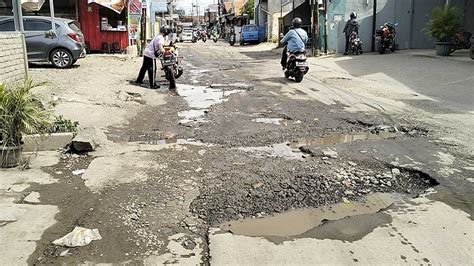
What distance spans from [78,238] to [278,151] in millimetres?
3128

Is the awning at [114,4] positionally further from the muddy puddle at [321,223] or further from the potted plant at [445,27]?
the muddy puddle at [321,223]

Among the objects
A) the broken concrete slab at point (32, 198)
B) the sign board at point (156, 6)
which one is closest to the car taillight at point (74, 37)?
the broken concrete slab at point (32, 198)

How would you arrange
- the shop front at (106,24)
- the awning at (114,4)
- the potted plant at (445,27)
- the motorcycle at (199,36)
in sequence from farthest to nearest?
the motorcycle at (199,36)
the shop front at (106,24)
the awning at (114,4)
the potted plant at (445,27)

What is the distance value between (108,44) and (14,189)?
59.0 ft

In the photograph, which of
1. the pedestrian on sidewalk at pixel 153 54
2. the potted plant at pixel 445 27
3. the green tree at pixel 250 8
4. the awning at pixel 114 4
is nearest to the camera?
the pedestrian on sidewalk at pixel 153 54

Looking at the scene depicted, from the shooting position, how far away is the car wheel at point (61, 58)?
14.7 meters

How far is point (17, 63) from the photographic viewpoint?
8664 millimetres

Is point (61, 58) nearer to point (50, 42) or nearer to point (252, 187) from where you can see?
point (50, 42)

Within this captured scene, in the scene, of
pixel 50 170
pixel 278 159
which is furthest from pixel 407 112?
pixel 50 170

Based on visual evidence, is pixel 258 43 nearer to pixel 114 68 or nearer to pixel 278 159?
pixel 114 68

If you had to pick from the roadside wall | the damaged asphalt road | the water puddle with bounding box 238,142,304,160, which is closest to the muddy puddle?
the damaged asphalt road

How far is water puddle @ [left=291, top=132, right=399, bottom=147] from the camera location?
6371 millimetres

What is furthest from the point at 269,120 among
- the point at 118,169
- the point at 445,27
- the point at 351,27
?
the point at 351,27

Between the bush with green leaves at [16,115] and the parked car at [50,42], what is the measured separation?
9909mm
